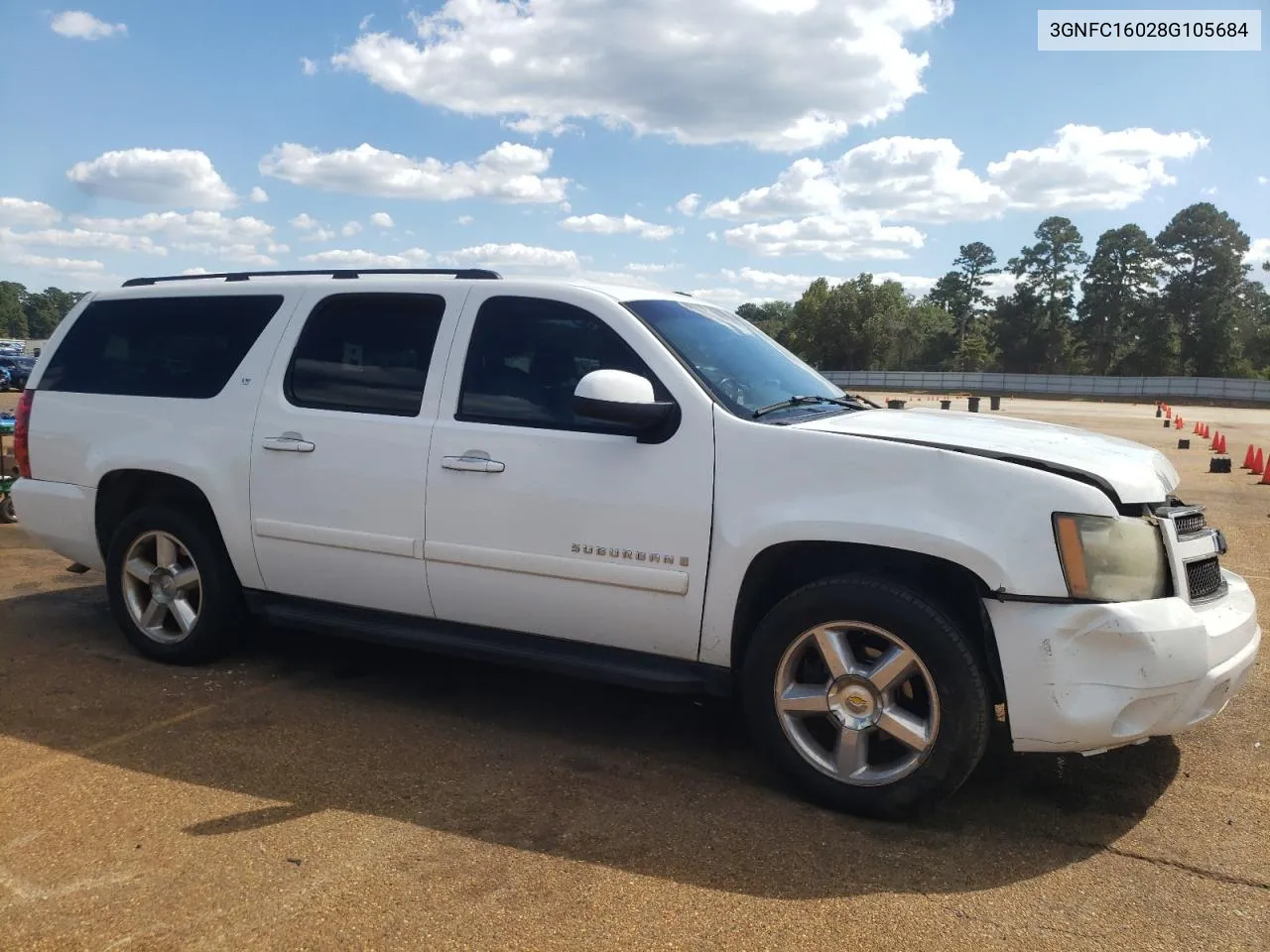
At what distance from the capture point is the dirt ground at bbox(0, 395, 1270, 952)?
2807mm

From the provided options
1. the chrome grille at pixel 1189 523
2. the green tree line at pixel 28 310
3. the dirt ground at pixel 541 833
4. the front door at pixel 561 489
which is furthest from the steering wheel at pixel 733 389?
the green tree line at pixel 28 310

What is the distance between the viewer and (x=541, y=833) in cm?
334

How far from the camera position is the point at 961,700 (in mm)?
3271

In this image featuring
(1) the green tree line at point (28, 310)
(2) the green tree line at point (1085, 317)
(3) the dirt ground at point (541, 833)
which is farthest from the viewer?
(1) the green tree line at point (28, 310)

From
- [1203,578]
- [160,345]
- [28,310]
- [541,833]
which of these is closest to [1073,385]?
[1203,578]

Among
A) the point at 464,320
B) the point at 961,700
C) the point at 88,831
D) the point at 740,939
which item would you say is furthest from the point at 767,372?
the point at 88,831

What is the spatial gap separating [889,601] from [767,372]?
51.8 inches

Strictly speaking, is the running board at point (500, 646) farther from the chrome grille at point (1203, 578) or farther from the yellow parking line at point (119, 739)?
the chrome grille at point (1203, 578)

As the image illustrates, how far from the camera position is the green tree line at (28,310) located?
437ft

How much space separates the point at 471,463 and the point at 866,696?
1.76m

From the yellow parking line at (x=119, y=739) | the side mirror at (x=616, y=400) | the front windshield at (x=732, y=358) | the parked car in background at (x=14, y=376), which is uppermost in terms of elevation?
the front windshield at (x=732, y=358)

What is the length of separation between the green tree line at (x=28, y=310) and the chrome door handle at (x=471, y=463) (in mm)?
142190

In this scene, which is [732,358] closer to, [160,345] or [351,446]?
[351,446]

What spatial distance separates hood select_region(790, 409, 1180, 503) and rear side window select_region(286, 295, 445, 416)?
168 centimetres
